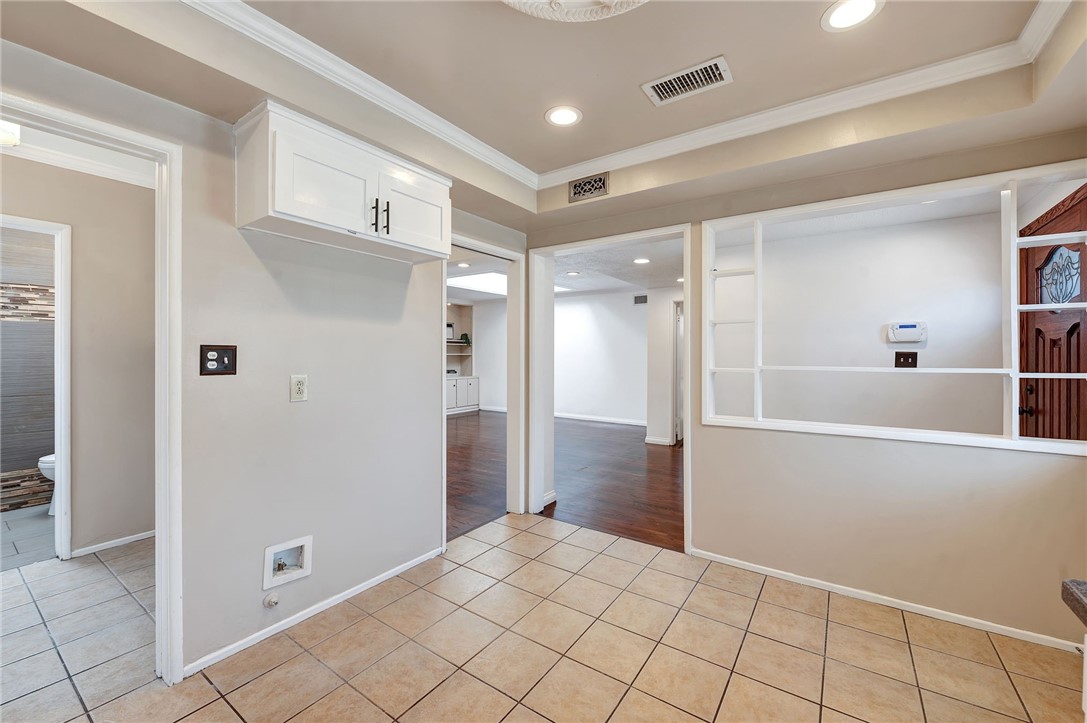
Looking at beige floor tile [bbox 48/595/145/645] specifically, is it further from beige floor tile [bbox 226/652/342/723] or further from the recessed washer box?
beige floor tile [bbox 226/652/342/723]

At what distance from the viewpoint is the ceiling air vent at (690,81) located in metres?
1.90

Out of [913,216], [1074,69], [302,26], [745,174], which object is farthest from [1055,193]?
[302,26]

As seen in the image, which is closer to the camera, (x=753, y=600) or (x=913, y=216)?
(x=753, y=600)

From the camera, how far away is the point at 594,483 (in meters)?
4.51

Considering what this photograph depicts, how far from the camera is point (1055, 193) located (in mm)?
2615

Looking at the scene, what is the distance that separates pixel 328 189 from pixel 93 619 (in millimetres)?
2402

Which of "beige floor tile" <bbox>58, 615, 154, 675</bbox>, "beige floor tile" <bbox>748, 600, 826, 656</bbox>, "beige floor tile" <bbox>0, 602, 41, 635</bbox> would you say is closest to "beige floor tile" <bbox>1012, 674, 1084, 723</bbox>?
"beige floor tile" <bbox>748, 600, 826, 656</bbox>

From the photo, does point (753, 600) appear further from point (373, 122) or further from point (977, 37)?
point (373, 122)

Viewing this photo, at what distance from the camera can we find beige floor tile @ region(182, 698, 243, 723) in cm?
156

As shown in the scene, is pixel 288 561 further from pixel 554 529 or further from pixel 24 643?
pixel 554 529

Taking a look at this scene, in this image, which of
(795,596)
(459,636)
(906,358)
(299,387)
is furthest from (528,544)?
(906,358)

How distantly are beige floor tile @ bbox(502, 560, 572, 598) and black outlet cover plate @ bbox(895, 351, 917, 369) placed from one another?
3323mm

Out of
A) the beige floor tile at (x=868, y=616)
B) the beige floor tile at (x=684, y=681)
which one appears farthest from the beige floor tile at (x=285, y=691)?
the beige floor tile at (x=868, y=616)

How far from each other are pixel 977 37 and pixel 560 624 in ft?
9.96
